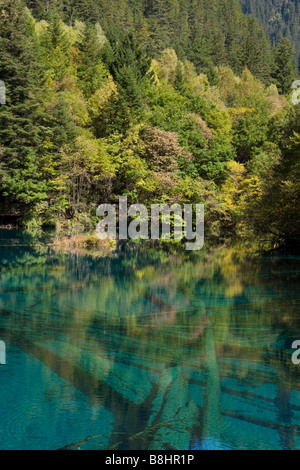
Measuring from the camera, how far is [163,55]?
65.3 metres

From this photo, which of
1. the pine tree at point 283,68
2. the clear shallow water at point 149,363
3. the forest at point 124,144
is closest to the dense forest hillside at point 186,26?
the pine tree at point 283,68

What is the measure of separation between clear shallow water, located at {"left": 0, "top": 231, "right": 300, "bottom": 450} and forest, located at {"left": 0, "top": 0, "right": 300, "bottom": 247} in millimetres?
10941

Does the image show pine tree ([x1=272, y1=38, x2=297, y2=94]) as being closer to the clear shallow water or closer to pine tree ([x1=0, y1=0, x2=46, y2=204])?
pine tree ([x1=0, y1=0, x2=46, y2=204])

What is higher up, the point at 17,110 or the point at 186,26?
the point at 186,26

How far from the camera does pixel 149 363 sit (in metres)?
8.12

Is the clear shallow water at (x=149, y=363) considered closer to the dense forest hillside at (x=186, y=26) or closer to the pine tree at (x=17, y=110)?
the pine tree at (x=17, y=110)

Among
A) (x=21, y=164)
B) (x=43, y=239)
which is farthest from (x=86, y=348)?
(x=21, y=164)

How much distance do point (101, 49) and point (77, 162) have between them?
2398cm

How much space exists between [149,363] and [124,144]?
28.3m

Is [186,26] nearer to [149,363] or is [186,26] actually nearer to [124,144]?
[124,144]

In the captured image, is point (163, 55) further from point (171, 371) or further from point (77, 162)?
point (171, 371)

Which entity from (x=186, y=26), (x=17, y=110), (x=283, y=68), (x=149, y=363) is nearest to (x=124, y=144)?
(x=17, y=110)

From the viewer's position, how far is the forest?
3033cm

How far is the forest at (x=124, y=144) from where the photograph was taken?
30.3m
